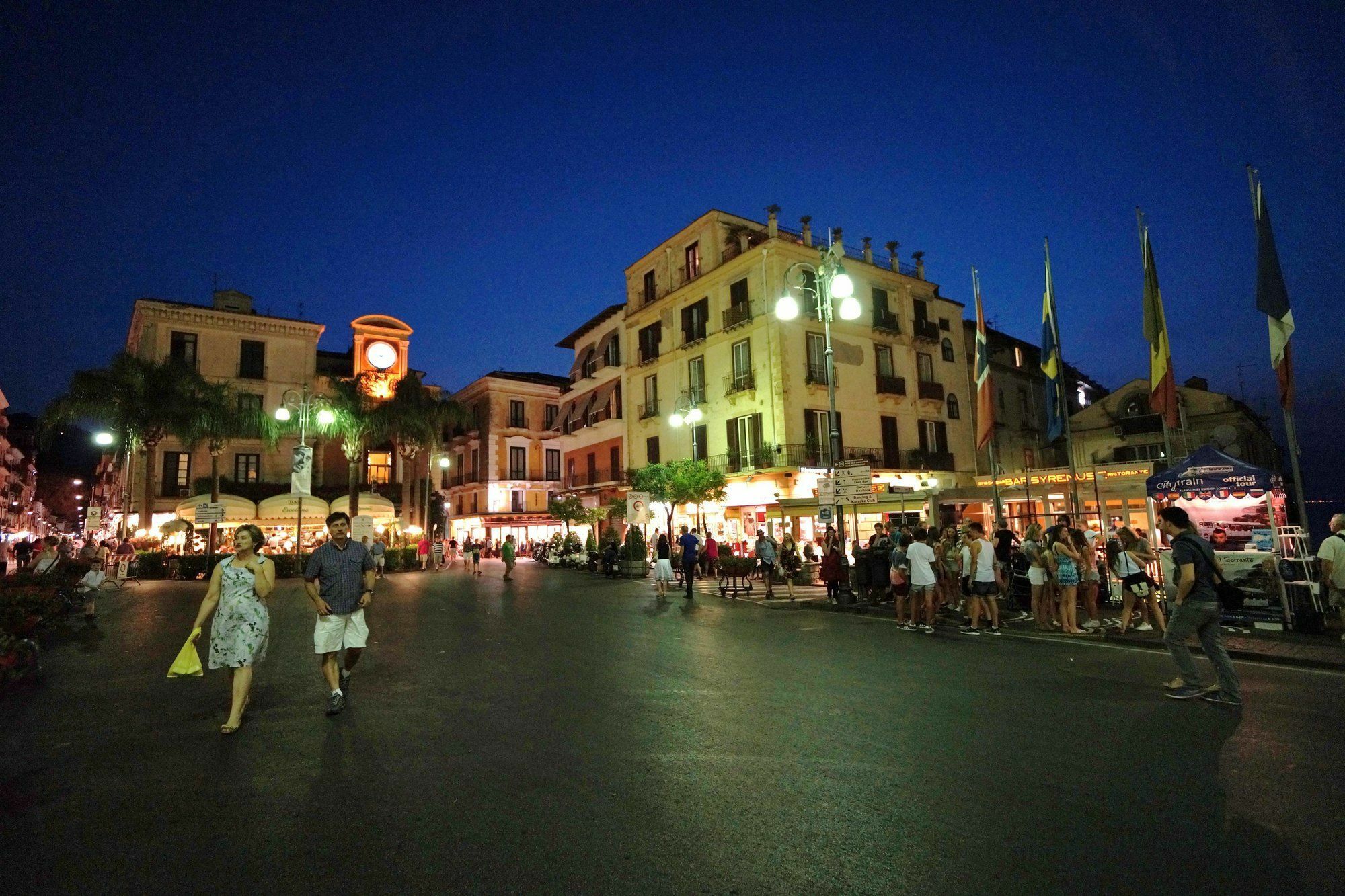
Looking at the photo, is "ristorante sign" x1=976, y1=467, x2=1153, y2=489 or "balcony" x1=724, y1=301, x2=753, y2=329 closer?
"ristorante sign" x1=976, y1=467, x2=1153, y2=489

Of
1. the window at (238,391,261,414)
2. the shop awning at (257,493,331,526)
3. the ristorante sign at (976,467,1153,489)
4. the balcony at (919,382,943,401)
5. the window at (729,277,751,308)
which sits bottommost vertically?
the ristorante sign at (976,467,1153,489)

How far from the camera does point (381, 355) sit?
45.1 metres

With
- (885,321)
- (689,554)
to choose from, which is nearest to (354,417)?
(689,554)

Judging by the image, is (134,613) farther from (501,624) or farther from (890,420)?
(890,420)

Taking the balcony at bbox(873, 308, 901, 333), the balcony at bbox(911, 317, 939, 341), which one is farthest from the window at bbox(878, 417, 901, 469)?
the balcony at bbox(911, 317, 939, 341)

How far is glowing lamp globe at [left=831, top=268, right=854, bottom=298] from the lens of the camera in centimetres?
1359

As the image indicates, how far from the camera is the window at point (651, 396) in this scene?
36.1m

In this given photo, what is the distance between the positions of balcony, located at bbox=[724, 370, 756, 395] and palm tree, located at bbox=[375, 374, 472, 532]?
16.2 metres

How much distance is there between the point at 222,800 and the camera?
426cm

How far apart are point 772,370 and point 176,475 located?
32.2 m

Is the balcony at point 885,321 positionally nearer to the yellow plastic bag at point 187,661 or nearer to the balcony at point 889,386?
the balcony at point 889,386

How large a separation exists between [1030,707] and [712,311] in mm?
28181

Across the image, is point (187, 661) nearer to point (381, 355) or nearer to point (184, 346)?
point (184, 346)

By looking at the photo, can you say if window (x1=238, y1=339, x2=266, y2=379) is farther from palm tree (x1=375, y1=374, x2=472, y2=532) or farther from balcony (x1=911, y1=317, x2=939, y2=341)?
balcony (x1=911, y1=317, x2=939, y2=341)
